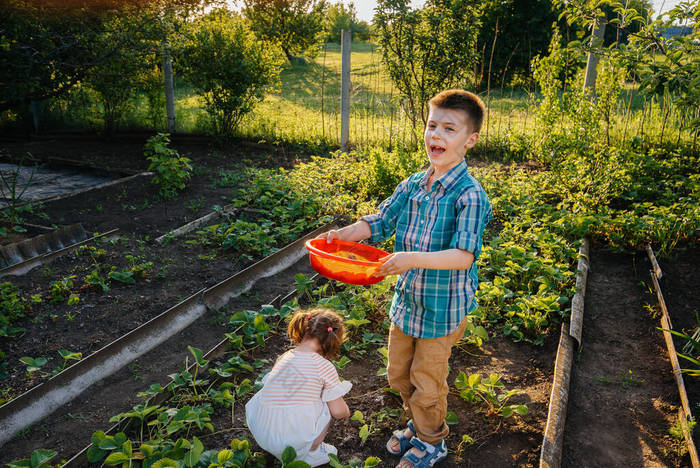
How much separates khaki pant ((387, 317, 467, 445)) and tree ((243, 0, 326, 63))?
1115 inches

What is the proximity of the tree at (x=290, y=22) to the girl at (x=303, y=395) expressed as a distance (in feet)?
92.9

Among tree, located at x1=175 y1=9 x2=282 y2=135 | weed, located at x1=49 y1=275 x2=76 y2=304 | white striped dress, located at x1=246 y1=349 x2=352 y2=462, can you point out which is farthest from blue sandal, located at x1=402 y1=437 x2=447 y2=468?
tree, located at x1=175 y1=9 x2=282 y2=135

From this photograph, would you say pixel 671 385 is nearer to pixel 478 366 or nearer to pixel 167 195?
pixel 478 366

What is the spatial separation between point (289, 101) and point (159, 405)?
14720 millimetres

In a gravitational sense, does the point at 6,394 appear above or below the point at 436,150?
below

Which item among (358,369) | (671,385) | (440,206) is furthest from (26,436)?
(671,385)

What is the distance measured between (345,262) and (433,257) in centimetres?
36

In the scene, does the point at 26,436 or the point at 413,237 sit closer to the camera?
the point at 413,237

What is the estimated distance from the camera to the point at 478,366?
3.23 meters

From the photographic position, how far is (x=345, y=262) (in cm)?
195

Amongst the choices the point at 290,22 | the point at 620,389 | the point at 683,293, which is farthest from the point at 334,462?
the point at 290,22

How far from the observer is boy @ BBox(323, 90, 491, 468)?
2002 mm

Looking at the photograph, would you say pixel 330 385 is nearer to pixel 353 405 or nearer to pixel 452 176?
pixel 353 405

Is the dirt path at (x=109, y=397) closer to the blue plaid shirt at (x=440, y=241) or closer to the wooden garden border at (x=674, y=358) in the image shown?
the blue plaid shirt at (x=440, y=241)
